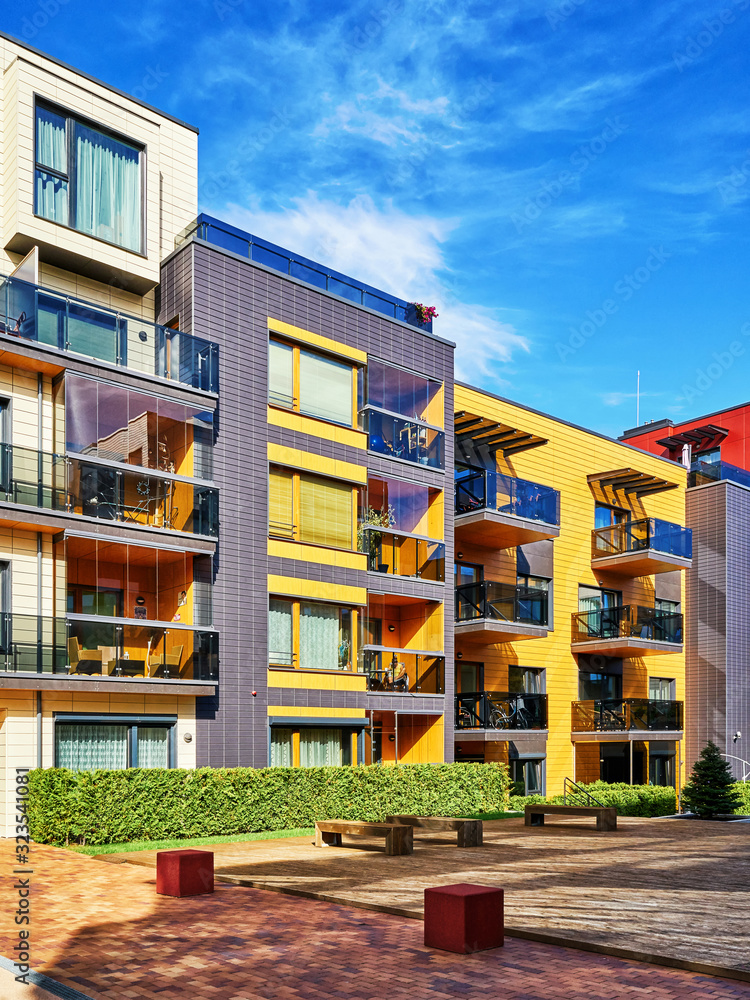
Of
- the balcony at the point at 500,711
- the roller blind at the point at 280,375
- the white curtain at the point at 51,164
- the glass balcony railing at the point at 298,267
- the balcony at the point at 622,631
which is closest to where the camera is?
the white curtain at the point at 51,164

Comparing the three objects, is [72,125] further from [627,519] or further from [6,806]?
[627,519]

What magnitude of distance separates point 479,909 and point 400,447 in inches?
719

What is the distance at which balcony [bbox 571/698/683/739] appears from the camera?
3080 centimetres

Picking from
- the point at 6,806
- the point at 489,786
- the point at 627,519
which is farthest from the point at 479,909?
the point at 627,519

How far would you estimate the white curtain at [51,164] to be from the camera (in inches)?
808

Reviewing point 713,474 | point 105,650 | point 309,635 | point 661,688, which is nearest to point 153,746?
point 105,650

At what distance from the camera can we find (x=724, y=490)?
3666 cm

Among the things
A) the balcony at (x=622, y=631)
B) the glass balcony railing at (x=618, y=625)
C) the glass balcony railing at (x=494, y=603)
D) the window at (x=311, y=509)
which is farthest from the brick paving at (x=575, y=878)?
the glass balcony railing at (x=618, y=625)

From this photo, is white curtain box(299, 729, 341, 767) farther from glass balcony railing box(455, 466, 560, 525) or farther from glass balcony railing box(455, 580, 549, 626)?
glass balcony railing box(455, 466, 560, 525)

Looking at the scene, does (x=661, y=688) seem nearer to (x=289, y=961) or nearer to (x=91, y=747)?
(x=91, y=747)

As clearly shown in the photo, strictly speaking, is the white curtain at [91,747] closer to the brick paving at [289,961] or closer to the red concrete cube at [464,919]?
the brick paving at [289,961]

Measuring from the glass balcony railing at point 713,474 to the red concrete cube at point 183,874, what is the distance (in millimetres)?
30224

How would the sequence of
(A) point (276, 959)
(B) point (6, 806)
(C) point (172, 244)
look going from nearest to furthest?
(A) point (276, 959) < (B) point (6, 806) < (C) point (172, 244)

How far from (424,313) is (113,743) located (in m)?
14.6
